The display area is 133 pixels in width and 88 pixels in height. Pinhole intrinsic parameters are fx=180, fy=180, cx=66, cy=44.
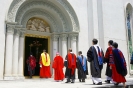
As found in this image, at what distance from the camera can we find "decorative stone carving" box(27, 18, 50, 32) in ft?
41.2

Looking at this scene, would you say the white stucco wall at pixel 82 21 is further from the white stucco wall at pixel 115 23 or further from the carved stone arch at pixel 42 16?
the carved stone arch at pixel 42 16

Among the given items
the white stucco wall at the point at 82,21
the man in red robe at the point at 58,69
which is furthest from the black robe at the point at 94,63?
the white stucco wall at the point at 82,21

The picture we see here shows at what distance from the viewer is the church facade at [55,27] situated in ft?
33.7

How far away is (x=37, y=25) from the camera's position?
12.9 metres

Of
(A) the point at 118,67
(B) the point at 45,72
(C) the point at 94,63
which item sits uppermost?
(C) the point at 94,63

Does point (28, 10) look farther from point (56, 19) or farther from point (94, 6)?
point (94, 6)

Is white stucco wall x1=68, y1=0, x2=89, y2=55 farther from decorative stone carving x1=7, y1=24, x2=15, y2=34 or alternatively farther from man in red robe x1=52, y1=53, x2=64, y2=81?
decorative stone carving x1=7, y1=24, x2=15, y2=34

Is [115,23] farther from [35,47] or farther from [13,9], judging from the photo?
[13,9]

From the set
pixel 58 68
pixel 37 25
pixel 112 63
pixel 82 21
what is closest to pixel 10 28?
pixel 37 25

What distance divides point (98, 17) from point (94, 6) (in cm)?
94

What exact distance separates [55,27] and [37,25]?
136cm

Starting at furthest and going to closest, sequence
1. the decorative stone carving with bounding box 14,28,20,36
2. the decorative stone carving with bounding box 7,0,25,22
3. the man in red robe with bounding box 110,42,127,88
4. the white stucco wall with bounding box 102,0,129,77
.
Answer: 1. the white stucco wall with bounding box 102,0,129,77
2. the decorative stone carving with bounding box 14,28,20,36
3. the decorative stone carving with bounding box 7,0,25,22
4. the man in red robe with bounding box 110,42,127,88

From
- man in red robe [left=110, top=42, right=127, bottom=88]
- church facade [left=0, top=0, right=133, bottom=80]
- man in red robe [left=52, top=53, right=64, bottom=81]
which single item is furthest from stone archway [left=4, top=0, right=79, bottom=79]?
man in red robe [left=110, top=42, right=127, bottom=88]

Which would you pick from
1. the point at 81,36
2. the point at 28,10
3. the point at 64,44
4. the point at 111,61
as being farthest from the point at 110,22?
the point at 111,61
